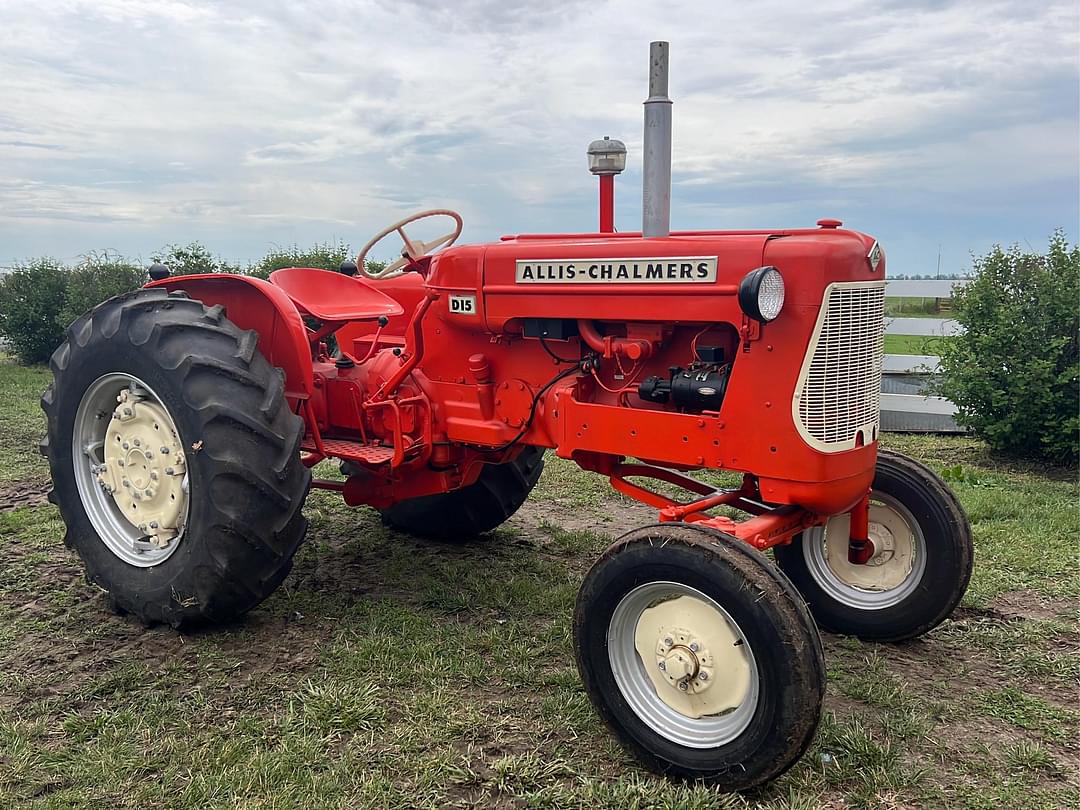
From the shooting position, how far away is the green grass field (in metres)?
2.59

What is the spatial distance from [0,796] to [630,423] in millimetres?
2282

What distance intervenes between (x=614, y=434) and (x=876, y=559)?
4.41 ft

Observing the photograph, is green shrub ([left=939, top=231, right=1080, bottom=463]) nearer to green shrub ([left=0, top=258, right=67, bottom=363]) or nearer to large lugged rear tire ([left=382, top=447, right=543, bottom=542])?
large lugged rear tire ([left=382, top=447, right=543, bottom=542])

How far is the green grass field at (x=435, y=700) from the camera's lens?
2.59 m

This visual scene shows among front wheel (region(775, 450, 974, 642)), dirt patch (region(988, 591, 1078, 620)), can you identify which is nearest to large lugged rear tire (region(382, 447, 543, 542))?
front wheel (region(775, 450, 974, 642))

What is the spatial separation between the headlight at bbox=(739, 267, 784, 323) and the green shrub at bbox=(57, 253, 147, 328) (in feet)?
37.4

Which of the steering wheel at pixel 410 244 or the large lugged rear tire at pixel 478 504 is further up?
the steering wheel at pixel 410 244

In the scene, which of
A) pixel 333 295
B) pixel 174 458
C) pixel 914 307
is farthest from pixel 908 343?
pixel 174 458

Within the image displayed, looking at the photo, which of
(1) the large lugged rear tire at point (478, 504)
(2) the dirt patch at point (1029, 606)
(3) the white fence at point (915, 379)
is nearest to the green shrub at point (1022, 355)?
(3) the white fence at point (915, 379)

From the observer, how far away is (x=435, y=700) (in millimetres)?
3051

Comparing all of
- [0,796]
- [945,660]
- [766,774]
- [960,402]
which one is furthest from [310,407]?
[960,402]

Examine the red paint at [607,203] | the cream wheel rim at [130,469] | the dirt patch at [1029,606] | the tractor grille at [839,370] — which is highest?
the red paint at [607,203]

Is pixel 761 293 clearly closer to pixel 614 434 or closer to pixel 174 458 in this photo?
pixel 614 434

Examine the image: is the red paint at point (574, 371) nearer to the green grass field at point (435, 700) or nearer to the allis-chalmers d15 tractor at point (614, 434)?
the allis-chalmers d15 tractor at point (614, 434)
